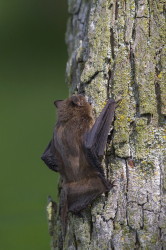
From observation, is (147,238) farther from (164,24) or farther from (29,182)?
(29,182)

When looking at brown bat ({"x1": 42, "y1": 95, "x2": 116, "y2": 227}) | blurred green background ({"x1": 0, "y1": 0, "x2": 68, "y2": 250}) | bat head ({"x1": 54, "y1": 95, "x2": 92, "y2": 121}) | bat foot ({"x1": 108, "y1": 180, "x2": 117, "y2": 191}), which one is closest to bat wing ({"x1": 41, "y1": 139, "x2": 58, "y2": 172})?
brown bat ({"x1": 42, "y1": 95, "x2": 116, "y2": 227})

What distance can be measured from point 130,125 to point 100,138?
21cm

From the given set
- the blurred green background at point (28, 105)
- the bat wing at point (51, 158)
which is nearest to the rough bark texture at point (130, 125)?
the bat wing at point (51, 158)

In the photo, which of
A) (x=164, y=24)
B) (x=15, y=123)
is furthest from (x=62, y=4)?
(x=164, y=24)

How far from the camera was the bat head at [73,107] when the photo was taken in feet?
12.2

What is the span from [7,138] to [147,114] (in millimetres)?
6183

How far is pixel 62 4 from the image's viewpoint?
991 centimetres

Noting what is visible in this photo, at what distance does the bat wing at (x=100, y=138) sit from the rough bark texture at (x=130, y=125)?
0.17 feet

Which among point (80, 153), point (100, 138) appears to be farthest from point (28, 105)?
point (100, 138)

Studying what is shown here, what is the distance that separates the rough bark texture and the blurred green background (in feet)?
12.7

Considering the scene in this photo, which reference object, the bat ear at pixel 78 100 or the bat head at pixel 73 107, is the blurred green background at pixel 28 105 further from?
the bat ear at pixel 78 100

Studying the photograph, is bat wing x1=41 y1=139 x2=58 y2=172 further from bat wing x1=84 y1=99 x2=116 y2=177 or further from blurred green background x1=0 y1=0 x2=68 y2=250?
blurred green background x1=0 y1=0 x2=68 y2=250

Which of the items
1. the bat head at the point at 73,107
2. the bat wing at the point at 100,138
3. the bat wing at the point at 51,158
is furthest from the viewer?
the bat wing at the point at 51,158

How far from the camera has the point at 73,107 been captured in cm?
391
